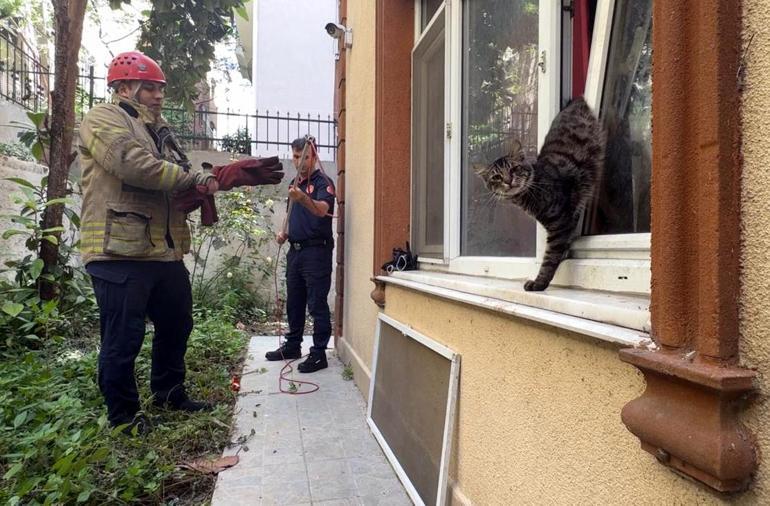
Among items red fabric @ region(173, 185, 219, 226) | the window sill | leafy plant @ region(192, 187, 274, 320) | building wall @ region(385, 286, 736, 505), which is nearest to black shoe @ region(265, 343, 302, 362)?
red fabric @ region(173, 185, 219, 226)

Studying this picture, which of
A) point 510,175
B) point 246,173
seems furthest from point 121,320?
point 510,175

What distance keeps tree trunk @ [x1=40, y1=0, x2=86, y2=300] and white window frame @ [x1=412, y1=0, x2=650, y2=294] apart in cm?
391

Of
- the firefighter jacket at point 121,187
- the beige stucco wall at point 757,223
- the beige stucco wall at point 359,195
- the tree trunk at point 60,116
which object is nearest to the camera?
the beige stucco wall at point 757,223

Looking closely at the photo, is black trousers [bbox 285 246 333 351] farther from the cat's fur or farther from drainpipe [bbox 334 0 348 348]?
the cat's fur

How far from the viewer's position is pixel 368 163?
372 centimetres

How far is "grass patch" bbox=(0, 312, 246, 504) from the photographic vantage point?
206 centimetres

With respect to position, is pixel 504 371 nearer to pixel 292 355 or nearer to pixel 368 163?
pixel 368 163

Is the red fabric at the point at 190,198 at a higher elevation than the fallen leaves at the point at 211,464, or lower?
higher

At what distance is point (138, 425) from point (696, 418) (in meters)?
2.84

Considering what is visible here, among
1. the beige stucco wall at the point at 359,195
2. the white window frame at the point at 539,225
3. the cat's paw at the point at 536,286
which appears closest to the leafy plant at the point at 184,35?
the beige stucco wall at the point at 359,195

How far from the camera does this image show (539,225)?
66.9 inches

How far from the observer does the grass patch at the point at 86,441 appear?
2.06m

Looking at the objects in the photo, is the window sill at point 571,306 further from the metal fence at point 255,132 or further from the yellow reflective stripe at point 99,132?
the metal fence at point 255,132

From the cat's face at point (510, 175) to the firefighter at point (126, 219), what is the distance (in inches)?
76.9
